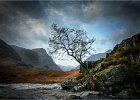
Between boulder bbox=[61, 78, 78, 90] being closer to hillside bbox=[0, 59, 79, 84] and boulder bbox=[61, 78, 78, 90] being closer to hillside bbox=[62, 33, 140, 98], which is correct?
hillside bbox=[62, 33, 140, 98]

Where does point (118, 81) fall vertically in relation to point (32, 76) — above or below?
below

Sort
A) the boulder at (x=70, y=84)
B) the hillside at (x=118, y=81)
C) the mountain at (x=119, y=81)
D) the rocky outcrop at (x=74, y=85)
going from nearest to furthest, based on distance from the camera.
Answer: the mountain at (x=119, y=81)
the hillside at (x=118, y=81)
the rocky outcrop at (x=74, y=85)
the boulder at (x=70, y=84)

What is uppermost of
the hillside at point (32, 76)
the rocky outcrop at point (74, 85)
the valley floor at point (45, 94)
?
the hillside at point (32, 76)

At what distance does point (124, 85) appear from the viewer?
2773 cm

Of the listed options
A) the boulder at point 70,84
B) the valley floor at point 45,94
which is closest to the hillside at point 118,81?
the boulder at point 70,84

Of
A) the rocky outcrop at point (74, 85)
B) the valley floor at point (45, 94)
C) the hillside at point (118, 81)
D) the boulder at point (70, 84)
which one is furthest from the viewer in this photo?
the boulder at point (70, 84)

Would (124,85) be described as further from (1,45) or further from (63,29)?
(1,45)

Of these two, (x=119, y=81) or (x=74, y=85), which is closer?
(x=119, y=81)

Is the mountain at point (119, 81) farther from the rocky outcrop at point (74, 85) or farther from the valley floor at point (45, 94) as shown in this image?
the valley floor at point (45, 94)

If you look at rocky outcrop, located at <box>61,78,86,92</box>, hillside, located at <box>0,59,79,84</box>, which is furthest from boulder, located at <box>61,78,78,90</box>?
hillside, located at <box>0,59,79,84</box>

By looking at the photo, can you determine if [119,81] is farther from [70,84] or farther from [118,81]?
[70,84]

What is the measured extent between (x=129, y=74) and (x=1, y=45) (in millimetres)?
133727

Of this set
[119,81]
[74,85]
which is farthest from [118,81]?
[74,85]

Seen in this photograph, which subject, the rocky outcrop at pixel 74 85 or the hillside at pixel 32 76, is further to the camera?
the hillside at pixel 32 76
